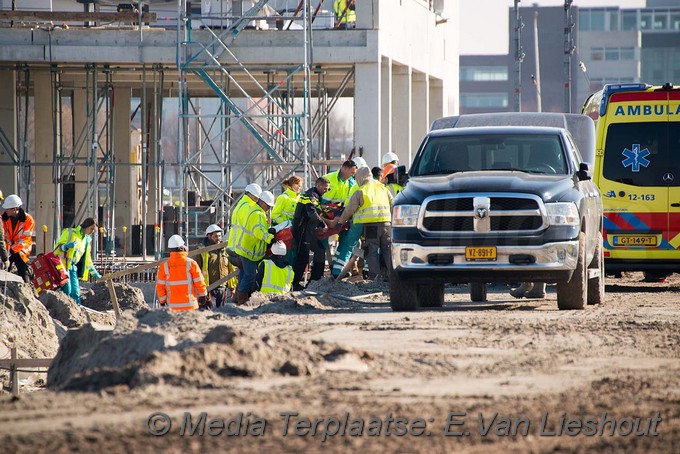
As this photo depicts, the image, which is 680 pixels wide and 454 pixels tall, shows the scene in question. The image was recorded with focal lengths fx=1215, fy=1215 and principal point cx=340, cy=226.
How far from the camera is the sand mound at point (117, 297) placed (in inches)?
859

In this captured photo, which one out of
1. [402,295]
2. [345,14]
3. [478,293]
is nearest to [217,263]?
[478,293]

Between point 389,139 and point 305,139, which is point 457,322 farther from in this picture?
point 389,139

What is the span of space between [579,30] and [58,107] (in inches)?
2962

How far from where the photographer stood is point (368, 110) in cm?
2841

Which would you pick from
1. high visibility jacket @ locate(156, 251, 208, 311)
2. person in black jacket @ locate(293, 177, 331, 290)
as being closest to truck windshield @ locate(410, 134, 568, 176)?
high visibility jacket @ locate(156, 251, 208, 311)

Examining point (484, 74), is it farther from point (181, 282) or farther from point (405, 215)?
point (405, 215)

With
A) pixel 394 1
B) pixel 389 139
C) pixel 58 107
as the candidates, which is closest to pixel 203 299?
pixel 389 139

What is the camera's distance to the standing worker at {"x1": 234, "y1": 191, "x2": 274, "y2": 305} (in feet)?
52.9

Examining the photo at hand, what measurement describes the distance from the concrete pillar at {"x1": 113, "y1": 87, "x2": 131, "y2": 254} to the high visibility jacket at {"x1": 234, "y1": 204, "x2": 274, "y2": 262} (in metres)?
22.1

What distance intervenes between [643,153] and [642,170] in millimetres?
248

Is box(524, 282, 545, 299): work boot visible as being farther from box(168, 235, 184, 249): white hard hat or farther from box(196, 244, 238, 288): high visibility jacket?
box(196, 244, 238, 288): high visibility jacket

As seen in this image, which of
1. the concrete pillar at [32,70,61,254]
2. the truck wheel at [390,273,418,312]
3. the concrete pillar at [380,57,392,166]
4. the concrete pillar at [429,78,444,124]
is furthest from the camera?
the concrete pillar at [429,78,444,124]

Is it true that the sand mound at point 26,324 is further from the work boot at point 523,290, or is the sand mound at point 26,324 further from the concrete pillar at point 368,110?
the concrete pillar at point 368,110

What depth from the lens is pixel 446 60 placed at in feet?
126
